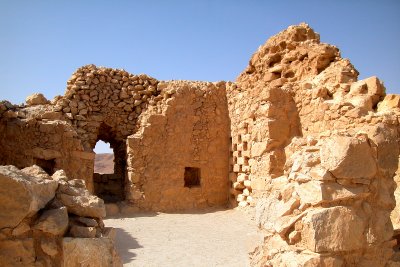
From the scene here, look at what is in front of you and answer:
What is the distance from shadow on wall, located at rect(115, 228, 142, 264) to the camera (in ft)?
19.5

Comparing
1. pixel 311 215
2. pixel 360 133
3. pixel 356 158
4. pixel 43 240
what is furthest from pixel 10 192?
pixel 360 133

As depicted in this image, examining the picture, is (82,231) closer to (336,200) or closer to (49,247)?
(49,247)

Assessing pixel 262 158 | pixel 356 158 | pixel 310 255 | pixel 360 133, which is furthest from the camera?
pixel 262 158

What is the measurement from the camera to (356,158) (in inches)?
134

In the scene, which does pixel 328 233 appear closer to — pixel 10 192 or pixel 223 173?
pixel 10 192

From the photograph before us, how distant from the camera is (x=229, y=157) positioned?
10.9 m

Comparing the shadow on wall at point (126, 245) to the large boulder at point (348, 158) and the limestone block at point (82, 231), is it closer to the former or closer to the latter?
the limestone block at point (82, 231)

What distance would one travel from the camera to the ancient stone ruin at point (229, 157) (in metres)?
2.74

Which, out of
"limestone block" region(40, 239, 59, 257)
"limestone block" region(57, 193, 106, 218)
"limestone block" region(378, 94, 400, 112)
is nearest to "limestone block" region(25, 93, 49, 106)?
"limestone block" region(57, 193, 106, 218)

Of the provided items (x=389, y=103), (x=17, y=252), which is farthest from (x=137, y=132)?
(x=17, y=252)

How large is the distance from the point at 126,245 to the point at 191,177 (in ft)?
15.3

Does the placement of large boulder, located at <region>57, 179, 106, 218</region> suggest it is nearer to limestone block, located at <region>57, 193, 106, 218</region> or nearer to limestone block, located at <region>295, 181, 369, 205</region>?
limestone block, located at <region>57, 193, 106, 218</region>

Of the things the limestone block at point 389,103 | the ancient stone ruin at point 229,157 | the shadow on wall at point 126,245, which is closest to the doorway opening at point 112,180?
the ancient stone ruin at point 229,157

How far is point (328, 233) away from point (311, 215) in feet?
0.72
